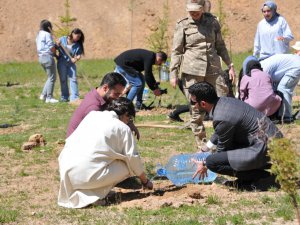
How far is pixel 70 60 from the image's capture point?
1554cm

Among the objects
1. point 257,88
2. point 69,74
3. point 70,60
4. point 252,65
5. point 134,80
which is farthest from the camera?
point 69,74

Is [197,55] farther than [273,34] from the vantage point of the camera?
No

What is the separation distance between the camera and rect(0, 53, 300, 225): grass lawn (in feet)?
20.2

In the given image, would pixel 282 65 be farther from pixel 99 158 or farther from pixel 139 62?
pixel 99 158

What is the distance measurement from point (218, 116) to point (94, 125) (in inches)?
47.1

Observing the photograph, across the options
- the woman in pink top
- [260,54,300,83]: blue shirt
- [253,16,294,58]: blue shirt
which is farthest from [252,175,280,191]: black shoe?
[253,16,294,58]: blue shirt

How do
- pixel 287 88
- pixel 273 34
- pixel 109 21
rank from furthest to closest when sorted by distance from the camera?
pixel 109 21 < pixel 273 34 < pixel 287 88

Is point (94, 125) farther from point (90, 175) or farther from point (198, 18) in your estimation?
point (198, 18)

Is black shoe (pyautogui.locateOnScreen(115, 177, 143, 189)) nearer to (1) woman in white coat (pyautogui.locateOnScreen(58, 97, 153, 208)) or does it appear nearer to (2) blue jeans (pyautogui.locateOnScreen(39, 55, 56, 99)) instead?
(1) woman in white coat (pyautogui.locateOnScreen(58, 97, 153, 208))

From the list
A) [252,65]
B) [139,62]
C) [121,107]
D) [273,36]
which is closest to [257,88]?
[252,65]

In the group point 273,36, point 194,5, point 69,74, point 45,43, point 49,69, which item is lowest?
point 69,74

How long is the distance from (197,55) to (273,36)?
12.2 feet

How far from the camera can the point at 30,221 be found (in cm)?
636

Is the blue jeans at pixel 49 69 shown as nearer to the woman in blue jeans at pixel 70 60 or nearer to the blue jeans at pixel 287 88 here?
the woman in blue jeans at pixel 70 60
